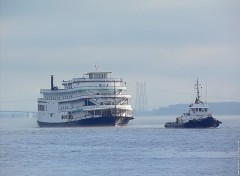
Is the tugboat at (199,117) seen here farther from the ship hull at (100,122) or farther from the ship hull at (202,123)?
the ship hull at (100,122)

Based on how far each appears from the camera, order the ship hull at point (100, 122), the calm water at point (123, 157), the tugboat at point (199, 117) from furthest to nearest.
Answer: the ship hull at point (100, 122)
the tugboat at point (199, 117)
the calm water at point (123, 157)

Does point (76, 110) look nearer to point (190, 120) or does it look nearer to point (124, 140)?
point (190, 120)

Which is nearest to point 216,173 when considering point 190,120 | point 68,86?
point 190,120

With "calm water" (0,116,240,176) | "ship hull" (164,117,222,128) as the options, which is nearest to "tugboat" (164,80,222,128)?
"ship hull" (164,117,222,128)

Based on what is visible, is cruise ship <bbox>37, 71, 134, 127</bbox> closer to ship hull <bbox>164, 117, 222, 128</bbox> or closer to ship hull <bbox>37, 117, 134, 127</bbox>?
ship hull <bbox>37, 117, 134, 127</bbox>

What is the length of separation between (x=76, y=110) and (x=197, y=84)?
86.6 ft

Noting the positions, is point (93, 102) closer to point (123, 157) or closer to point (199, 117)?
point (199, 117)

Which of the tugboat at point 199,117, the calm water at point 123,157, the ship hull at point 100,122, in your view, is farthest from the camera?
the ship hull at point 100,122

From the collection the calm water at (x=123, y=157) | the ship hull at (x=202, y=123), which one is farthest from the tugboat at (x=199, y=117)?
the calm water at (x=123, y=157)

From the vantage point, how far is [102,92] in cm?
13338

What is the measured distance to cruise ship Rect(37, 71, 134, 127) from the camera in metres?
131

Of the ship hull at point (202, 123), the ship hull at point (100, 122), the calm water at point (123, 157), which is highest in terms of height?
the ship hull at point (100, 122)

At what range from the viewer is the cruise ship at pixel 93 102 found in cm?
13062

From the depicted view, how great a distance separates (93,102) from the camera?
132 metres
